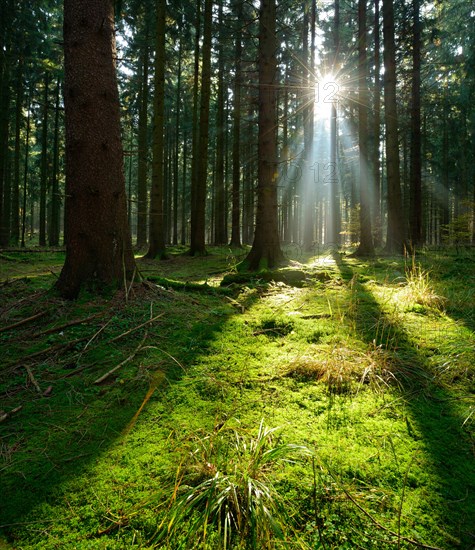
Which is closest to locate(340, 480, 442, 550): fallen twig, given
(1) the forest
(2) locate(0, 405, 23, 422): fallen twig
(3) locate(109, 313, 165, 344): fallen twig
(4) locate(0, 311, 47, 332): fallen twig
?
(1) the forest

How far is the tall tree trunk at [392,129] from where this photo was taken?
10.5m

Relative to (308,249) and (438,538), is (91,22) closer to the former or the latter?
(438,538)

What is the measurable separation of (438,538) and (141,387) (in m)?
1.97

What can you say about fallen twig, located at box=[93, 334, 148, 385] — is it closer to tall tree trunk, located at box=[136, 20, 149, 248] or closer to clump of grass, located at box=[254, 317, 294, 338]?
clump of grass, located at box=[254, 317, 294, 338]

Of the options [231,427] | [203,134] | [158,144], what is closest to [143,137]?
[158,144]

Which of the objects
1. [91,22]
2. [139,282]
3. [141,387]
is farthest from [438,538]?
[91,22]

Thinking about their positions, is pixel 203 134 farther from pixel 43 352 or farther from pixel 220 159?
pixel 43 352

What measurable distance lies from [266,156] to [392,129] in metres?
5.69

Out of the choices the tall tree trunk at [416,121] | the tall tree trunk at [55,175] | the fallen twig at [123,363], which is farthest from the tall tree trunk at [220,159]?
the fallen twig at [123,363]

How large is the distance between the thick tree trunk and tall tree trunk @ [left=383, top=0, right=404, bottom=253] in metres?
9.41

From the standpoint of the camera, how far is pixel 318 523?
4.50 ft

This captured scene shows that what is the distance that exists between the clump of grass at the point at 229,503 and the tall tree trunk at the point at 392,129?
10943 mm

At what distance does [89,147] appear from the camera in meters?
4.02

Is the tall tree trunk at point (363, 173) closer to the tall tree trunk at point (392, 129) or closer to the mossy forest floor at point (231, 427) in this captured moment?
the tall tree trunk at point (392, 129)
